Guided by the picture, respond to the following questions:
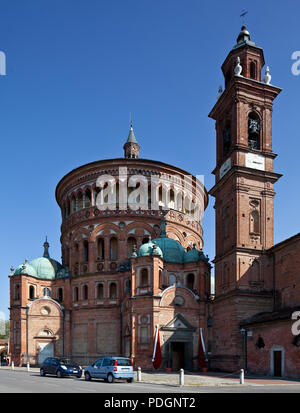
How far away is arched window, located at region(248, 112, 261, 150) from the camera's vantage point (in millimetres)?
39062

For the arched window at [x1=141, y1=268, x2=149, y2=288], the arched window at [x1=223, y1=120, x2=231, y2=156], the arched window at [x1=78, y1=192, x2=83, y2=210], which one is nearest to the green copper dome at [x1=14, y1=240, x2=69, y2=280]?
the arched window at [x1=78, y1=192, x2=83, y2=210]

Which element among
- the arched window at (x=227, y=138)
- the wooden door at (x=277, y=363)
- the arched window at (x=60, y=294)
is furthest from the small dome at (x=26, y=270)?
the wooden door at (x=277, y=363)

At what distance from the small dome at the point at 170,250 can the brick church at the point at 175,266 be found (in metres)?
0.11

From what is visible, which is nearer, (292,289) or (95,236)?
(292,289)

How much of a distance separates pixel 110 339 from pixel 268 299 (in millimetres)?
17893

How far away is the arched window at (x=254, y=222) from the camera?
37.2 meters

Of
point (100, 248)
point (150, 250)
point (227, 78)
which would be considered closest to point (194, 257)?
point (150, 250)

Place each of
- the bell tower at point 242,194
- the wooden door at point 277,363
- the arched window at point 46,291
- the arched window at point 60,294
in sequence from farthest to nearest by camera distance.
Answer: the arched window at point 60,294, the arched window at point 46,291, the bell tower at point 242,194, the wooden door at point 277,363

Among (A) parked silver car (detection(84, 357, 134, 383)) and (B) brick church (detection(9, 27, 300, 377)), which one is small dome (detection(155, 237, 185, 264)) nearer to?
(B) brick church (detection(9, 27, 300, 377))

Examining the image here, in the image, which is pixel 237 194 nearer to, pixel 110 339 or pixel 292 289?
pixel 292 289

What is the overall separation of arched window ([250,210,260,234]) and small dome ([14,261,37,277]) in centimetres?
2560

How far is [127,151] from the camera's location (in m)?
56.3

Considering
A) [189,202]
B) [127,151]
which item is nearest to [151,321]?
[189,202]

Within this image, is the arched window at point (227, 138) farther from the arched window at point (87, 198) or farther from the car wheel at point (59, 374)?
the car wheel at point (59, 374)
